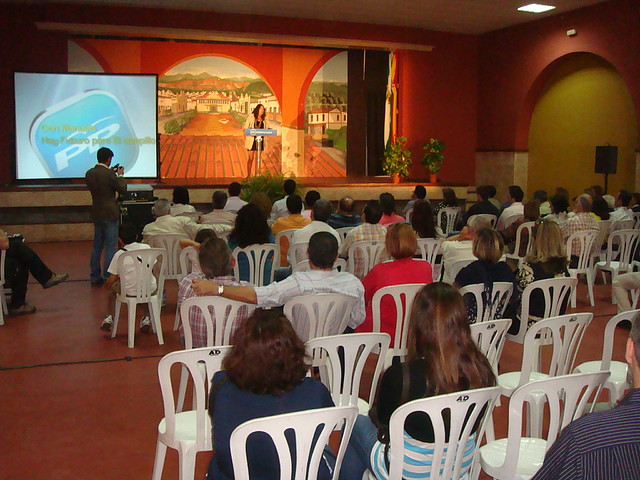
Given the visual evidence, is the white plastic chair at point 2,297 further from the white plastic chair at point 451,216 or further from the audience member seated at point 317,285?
the white plastic chair at point 451,216

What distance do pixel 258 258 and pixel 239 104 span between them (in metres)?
9.38

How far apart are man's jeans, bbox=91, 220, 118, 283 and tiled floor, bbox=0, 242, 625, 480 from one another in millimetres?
589

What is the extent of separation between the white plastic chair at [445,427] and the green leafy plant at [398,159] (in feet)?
36.1

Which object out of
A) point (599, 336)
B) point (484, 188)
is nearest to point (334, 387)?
point (599, 336)

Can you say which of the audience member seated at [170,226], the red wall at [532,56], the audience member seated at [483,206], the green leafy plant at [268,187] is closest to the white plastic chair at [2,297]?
the audience member seated at [170,226]

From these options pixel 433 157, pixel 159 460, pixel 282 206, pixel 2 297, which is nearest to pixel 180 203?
pixel 282 206

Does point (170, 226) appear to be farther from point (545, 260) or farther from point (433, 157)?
point (433, 157)

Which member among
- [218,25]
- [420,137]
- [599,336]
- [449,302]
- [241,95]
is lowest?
[599,336]

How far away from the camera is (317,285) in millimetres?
3744

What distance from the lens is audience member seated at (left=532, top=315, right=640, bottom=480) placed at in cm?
126

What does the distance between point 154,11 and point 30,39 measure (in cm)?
208

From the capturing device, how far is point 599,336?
5.61 meters

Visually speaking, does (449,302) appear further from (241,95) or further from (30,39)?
(241,95)

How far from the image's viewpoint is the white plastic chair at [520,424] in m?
2.22
